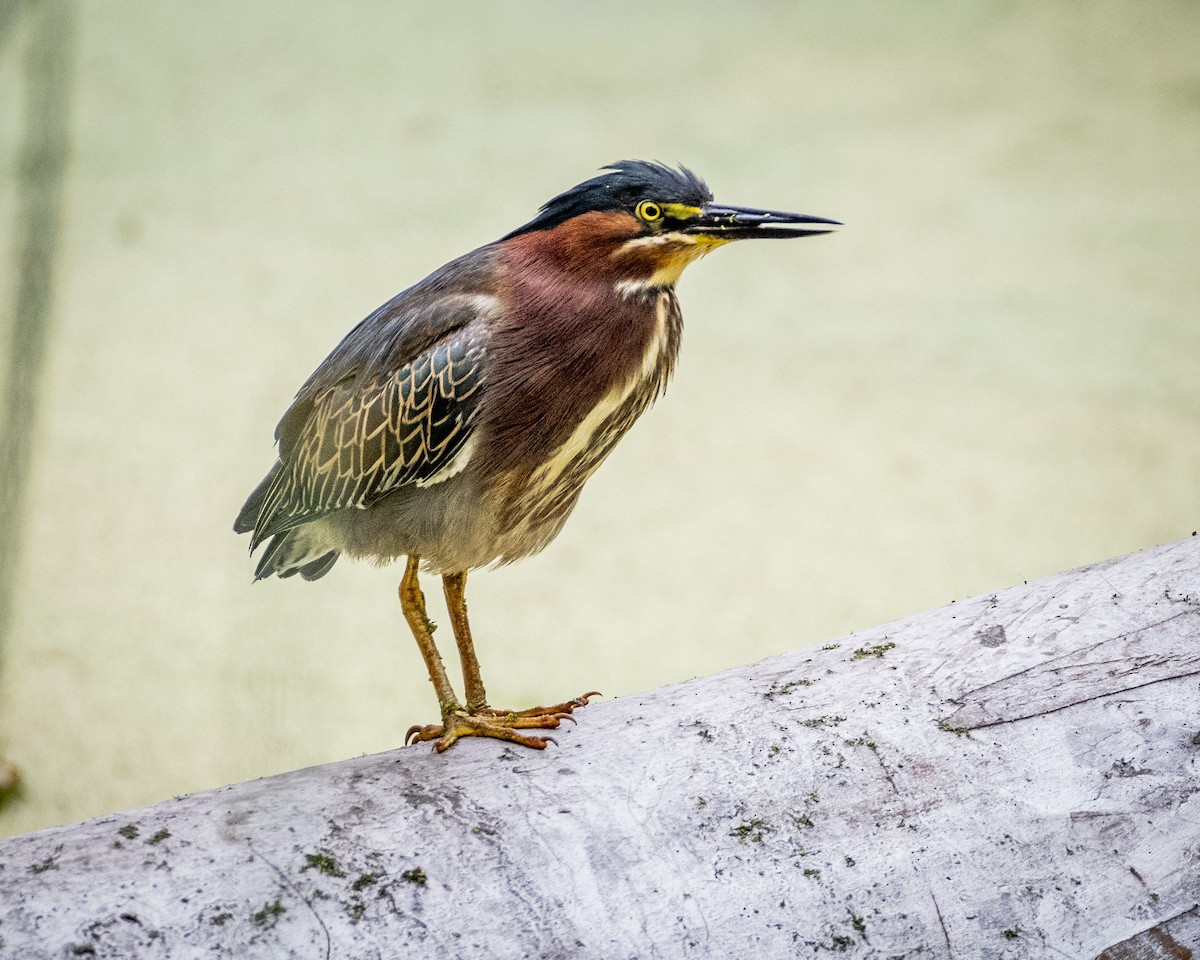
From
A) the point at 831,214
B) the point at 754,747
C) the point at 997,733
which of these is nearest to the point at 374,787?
the point at 754,747

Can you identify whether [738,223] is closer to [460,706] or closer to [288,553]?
[460,706]

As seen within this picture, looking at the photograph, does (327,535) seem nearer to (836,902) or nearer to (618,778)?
(618,778)

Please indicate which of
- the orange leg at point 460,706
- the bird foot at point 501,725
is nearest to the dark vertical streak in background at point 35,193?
the orange leg at point 460,706

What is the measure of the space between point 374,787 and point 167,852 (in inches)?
8.6

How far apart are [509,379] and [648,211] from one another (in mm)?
270

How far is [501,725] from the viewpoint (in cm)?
142

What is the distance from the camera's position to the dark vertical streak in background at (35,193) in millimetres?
3500

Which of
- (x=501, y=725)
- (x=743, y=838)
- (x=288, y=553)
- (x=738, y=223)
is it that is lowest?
(x=743, y=838)

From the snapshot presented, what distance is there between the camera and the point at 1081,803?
1186 mm

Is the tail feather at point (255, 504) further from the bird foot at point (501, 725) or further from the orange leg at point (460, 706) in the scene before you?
the bird foot at point (501, 725)

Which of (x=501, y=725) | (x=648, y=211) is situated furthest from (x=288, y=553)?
(x=648, y=211)

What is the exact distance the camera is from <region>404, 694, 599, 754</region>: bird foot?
1375mm

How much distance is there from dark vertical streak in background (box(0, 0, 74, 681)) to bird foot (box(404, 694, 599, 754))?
2437 millimetres

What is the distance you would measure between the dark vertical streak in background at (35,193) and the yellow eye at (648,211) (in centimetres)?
263
